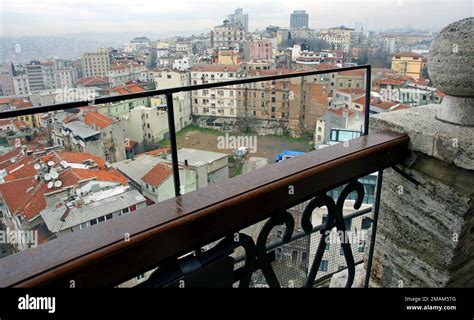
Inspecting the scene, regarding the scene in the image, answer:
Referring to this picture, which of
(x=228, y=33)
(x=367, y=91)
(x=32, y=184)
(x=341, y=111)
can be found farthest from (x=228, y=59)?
(x=228, y=33)

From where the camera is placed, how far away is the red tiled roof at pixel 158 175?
1.39 meters

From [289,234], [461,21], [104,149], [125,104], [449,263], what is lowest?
[449,263]

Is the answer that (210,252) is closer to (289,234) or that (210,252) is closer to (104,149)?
(289,234)

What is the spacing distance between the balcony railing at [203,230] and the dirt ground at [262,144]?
570 millimetres

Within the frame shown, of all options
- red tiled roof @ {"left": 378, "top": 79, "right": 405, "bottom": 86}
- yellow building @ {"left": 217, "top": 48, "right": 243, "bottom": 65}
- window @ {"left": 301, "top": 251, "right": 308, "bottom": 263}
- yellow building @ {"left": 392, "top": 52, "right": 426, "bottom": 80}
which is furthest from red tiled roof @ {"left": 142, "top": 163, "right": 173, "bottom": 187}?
yellow building @ {"left": 217, "top": 48, "right": 243, "bottom": 65}

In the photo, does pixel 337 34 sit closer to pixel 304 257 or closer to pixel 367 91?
pixel 367 91

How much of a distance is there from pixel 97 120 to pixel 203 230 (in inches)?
24.9

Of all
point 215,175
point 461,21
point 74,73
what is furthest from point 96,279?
point 74,73

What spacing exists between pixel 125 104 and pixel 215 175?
666 mm

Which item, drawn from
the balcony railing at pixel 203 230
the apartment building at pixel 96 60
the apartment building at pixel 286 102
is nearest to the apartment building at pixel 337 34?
the apartment building at pixel 96 60

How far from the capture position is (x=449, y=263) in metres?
1.67

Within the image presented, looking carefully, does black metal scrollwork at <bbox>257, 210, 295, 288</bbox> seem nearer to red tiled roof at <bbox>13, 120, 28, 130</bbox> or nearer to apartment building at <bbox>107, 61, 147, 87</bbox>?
red tiled roof at <bbox>13, 120, 28, 130</bbox>

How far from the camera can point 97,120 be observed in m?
1.33

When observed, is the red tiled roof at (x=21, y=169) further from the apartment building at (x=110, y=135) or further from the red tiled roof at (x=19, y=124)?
the apartment building at (x=110, y=135)
